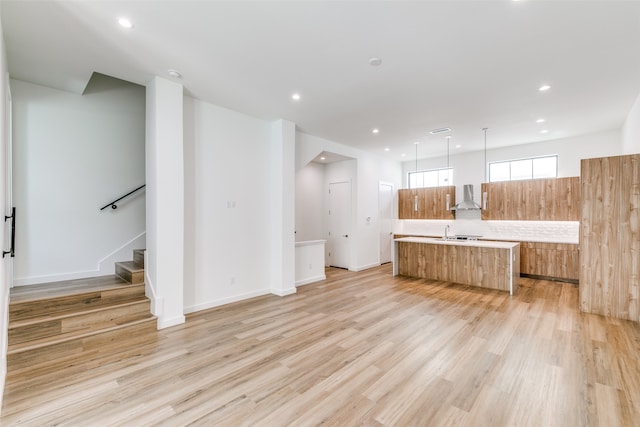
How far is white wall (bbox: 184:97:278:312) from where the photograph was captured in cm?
416

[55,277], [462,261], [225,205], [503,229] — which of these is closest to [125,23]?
[225,205]

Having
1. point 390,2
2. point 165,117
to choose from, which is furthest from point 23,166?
point 390,2

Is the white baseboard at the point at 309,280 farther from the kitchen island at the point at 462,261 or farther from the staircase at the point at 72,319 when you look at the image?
the staircase at the point at 72,319

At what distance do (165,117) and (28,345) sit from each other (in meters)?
2.80

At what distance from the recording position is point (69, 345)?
2.90 m

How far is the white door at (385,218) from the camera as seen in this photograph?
26.3 ft

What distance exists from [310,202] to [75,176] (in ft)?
15.9

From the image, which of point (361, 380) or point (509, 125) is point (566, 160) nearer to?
point (509, 125)

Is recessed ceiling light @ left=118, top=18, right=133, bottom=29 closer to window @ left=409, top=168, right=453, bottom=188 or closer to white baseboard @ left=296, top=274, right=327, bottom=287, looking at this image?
white baseboard @ left=296, top=274, right=327, bottom=287

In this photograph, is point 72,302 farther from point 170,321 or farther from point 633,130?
point 633,130

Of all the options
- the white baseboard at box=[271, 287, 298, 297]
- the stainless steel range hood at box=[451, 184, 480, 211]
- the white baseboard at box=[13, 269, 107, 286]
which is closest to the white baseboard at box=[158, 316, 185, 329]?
the white baseboard at box=[13, 269, 107, 286]

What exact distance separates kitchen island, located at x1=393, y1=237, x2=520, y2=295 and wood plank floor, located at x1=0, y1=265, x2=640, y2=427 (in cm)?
114

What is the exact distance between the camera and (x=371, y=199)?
762 centimetres

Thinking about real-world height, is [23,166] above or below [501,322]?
above
